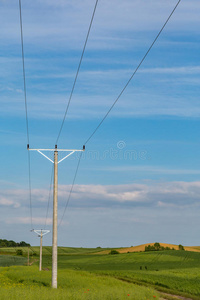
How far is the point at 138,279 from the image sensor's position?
56188mm

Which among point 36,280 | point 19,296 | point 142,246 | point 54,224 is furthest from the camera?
point 142,246

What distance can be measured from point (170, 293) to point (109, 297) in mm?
17188

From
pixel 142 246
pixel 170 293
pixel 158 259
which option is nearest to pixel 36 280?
pixel 170 293

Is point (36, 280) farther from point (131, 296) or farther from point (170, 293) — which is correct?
point (131, 296)

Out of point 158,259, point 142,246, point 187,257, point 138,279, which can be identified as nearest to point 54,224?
point 138,279

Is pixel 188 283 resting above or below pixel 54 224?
below

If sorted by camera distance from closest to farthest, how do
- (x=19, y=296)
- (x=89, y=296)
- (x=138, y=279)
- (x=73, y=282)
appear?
(x=19, y=296)
(x=89, y=296)
(x=73, y=282)
(x=138, y=279)

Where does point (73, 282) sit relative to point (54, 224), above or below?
below

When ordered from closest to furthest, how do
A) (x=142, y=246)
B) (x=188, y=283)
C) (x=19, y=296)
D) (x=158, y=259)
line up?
(x=19, y=296) → (x=188, y=283) → (x=158, y=259) → (x=142, y=246)

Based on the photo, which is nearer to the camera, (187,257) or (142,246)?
(187,257)

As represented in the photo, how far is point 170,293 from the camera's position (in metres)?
40.0

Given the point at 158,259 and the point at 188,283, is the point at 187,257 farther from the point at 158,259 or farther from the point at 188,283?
the point at 188,283

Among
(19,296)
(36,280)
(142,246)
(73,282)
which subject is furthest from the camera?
(142,246)

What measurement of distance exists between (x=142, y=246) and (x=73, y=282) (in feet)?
499
